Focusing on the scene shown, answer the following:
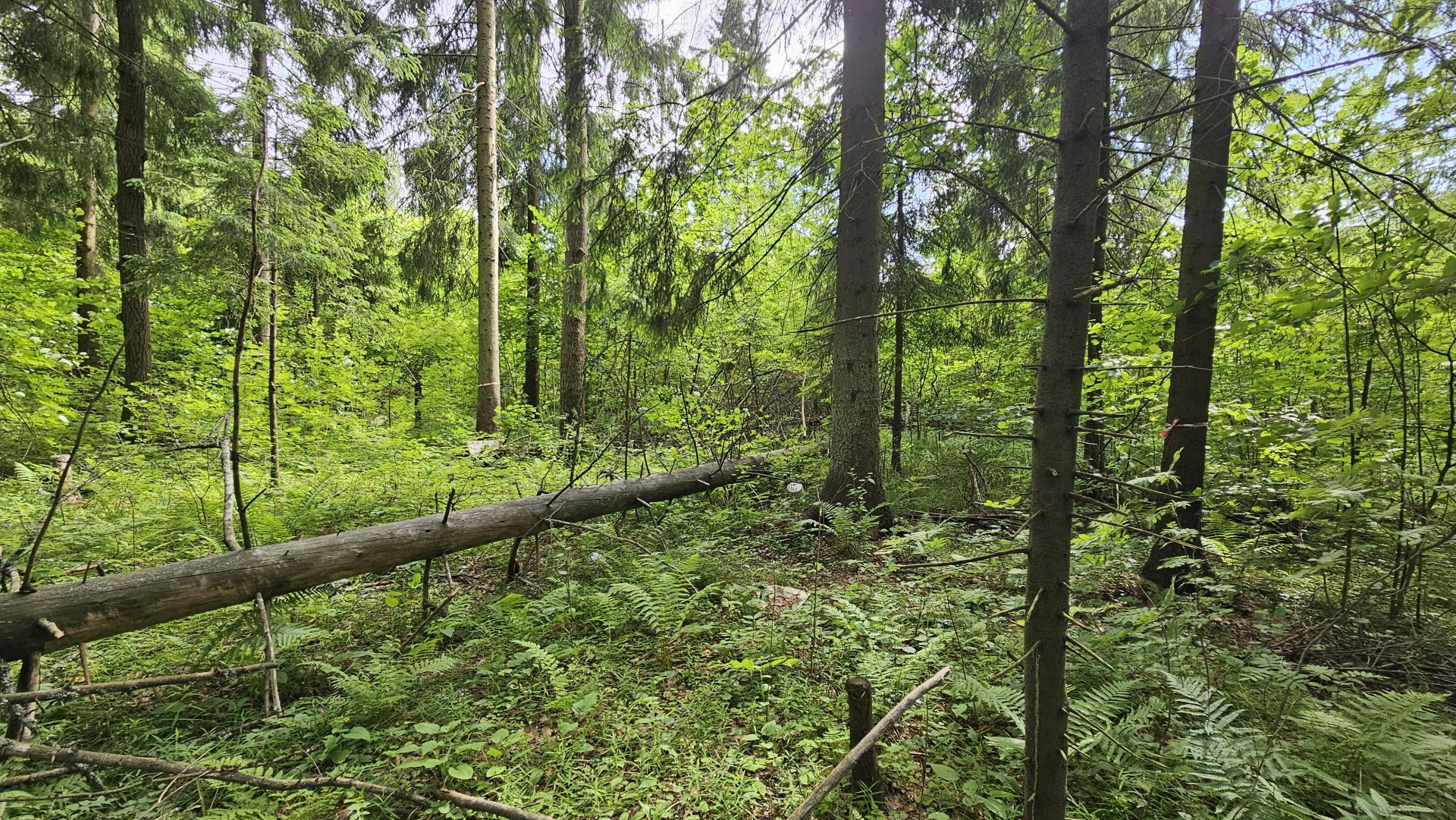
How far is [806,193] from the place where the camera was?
668 cm

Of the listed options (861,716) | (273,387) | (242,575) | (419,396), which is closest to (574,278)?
(273,387)

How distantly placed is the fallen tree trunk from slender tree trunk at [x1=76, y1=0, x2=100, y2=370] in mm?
8564

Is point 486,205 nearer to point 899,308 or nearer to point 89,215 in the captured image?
point 899,308

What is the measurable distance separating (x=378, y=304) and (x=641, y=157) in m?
11.4

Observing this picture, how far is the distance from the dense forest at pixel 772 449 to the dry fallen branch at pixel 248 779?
21mm

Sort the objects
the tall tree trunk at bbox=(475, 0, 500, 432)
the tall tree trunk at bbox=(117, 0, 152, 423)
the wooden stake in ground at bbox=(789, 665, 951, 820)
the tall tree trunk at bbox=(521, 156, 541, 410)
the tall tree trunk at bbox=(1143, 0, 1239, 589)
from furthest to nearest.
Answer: the tall tree trunk at bbox=(521, 156, 541, 410)
the tall tree trunk at bbox=(475, 0, 500, 432)
the tall tree trunk at bbox=(117, 0, 152, 423)
the tall tree trunk at bbox=(1143, 0, 1239, 589)
the wooden stake in ground at bbox=(789, 665, 951, 820)

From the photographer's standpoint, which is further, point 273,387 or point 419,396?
point 419,396

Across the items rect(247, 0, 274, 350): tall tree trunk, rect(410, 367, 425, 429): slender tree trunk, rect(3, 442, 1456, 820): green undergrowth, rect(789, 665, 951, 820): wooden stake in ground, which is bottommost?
rect(3, 442, 1456, 820): green undergrowth

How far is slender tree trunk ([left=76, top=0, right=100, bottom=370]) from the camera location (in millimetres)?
8273

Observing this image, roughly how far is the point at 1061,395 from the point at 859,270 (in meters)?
4.10

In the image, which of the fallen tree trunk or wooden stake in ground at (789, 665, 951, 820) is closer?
wooden stake in ground at (789, 665, 951, 820)

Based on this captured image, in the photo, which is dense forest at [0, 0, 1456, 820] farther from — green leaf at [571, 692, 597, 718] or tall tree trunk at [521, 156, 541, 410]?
tall tree trunk at [521, 156, 541, 410]

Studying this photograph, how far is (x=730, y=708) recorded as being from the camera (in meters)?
2.96

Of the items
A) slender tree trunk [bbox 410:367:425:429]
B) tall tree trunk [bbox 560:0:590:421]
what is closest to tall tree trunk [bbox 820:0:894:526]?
tall tree trunk [bbox 560:0:590:421]
